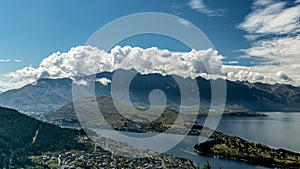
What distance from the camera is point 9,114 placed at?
82188 mm

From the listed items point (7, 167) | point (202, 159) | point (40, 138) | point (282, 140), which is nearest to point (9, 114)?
point (40, 138)

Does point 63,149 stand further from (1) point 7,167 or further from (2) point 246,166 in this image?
(2) point 246,166

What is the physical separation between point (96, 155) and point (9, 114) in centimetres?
3660

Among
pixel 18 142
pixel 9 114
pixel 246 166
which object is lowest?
pixel 246 166

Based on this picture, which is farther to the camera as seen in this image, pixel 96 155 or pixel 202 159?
pixel 202 159

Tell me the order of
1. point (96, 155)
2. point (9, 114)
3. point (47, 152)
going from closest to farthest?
point (96, 155)
point (47, 152)
point (9, 114)

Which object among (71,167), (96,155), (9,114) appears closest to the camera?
(71,167)

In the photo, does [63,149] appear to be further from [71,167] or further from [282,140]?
[282,140]

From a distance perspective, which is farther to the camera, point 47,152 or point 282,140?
point 282,140

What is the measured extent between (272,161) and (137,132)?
58.1m

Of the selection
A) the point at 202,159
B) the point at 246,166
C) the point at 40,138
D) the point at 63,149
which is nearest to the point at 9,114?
the point at 40,138

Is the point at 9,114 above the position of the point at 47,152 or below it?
above

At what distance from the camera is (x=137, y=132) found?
371 ft

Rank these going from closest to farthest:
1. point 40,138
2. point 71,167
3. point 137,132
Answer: point 71,167 < point 40,138 < point 137,132
